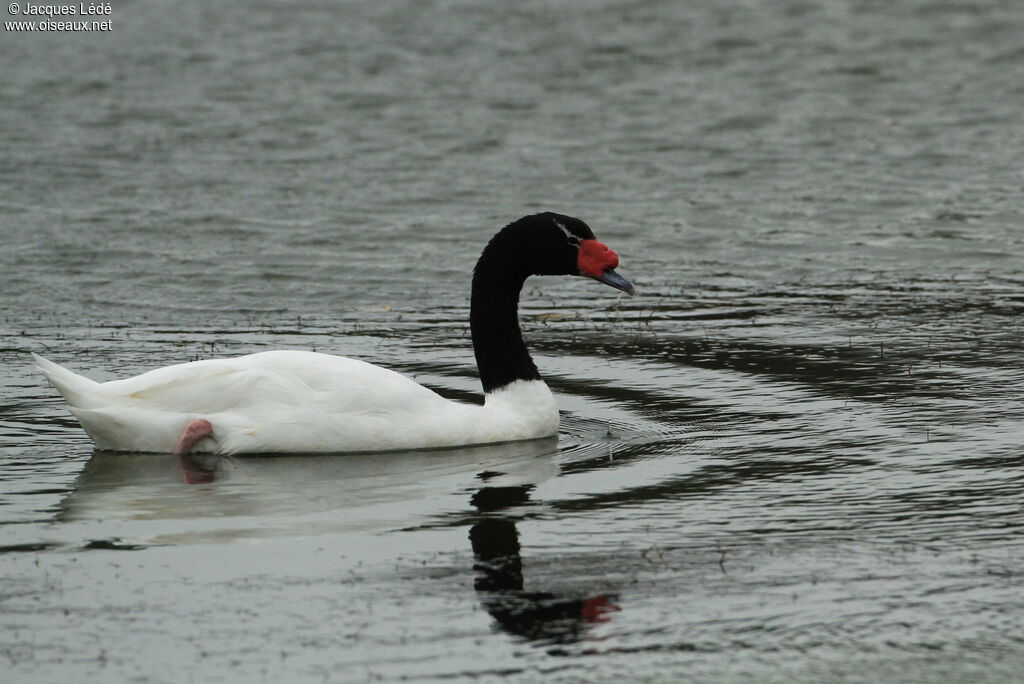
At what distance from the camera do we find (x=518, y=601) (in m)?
7.00

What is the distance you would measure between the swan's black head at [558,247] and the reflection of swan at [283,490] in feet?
3.58

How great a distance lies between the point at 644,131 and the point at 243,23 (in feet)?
37.2

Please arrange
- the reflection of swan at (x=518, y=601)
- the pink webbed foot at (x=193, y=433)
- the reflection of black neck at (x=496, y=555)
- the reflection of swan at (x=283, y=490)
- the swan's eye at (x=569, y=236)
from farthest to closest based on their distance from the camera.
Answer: the swan's eye at (x=569, y=236), the pink webbed foot at (x=193, y=433), the reflection of swan at (x=283, y=490), the reflection of black neck at (x=496, y=555), the reflection of swan at (x=518, y=601)

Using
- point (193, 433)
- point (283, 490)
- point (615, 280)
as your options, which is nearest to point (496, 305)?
point (615, 280)

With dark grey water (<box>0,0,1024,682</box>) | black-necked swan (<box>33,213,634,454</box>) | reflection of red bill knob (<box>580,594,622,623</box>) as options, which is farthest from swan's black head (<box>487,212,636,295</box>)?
reflection of red bill knob (<box>580,594,622,623</box>)

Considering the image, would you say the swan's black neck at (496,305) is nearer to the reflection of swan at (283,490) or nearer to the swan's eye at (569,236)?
the swan's eye at (569,236)

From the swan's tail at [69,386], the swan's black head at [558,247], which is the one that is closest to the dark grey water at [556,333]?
the swan's tail at [69,386]

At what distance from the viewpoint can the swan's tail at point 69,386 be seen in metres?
9.54

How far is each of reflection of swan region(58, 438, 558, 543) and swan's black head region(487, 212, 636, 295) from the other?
1.09 metres

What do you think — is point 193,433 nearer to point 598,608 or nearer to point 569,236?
point 569,236

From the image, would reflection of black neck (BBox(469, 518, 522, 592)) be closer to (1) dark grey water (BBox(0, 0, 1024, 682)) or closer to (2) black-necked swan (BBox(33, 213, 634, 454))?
(1) dark grey water (BBox(0, 0, 1024, 682))

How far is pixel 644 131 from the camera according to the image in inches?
901

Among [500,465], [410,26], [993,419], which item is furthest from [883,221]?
[410,26]

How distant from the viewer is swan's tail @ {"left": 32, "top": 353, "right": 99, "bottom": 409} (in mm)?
9539
